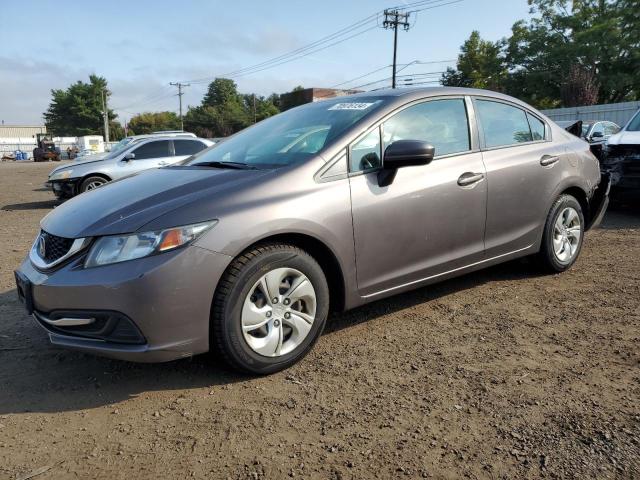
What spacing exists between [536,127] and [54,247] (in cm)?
380

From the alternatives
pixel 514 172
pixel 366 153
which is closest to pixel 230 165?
pixel 366 153

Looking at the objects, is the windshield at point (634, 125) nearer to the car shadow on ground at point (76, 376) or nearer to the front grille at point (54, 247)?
the car shadow on ground at point (76, 376)

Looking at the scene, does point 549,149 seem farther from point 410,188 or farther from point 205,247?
point 205,247

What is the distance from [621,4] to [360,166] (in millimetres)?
43391

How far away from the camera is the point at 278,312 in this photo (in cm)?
291

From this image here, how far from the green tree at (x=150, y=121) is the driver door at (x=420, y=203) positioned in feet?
360

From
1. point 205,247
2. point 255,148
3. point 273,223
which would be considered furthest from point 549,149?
point 205,247

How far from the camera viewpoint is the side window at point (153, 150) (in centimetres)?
1132

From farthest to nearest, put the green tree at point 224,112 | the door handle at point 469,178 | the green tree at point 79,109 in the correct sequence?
1. the green tree at point 79,109
2. the green tree at point 224,112
3. the door handle at point 469,178

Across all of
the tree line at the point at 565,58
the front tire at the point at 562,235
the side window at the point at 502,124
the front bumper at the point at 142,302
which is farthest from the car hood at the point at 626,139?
the tree line at the point at 565,58

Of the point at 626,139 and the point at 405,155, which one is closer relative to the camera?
the point at 405,155

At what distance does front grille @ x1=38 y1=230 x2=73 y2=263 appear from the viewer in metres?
2.78

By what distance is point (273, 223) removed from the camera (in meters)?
2.83

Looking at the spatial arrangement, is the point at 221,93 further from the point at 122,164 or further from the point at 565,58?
the point at 122,164
